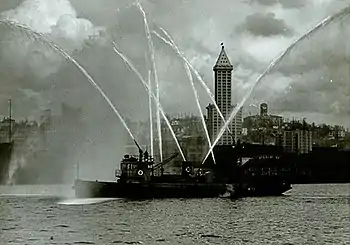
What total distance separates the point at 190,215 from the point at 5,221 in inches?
821

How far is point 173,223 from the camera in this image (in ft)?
234

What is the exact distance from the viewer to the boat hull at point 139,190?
112 meters

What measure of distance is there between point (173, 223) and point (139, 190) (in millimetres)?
41609

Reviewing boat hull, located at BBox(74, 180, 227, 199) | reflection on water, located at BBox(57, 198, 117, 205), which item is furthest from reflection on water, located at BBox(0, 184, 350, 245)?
boat hull, located at BBox(74, 180, 227, 199)

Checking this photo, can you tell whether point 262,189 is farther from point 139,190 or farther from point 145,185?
point 139,190

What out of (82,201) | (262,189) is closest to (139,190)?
(82,201)

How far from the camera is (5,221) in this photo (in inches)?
2842

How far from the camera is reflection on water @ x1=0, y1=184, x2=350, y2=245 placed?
58.0 meters

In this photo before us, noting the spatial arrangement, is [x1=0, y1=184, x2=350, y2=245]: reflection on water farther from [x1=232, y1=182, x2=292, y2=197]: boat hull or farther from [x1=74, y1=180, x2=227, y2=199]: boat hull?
[x1=232, y1=182, x2=292, y2=197]: boat hull

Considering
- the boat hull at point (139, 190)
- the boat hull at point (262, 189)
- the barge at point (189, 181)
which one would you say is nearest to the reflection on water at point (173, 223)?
the boat hull at point (139, 190)

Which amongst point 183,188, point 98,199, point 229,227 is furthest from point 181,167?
point 229,227

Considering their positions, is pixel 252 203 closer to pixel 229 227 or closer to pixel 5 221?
pixel 229 227

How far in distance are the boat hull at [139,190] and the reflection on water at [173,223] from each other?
6.33 meters

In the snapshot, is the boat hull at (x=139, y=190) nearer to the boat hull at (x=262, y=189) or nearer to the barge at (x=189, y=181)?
the barge at (x=189, y=181)
